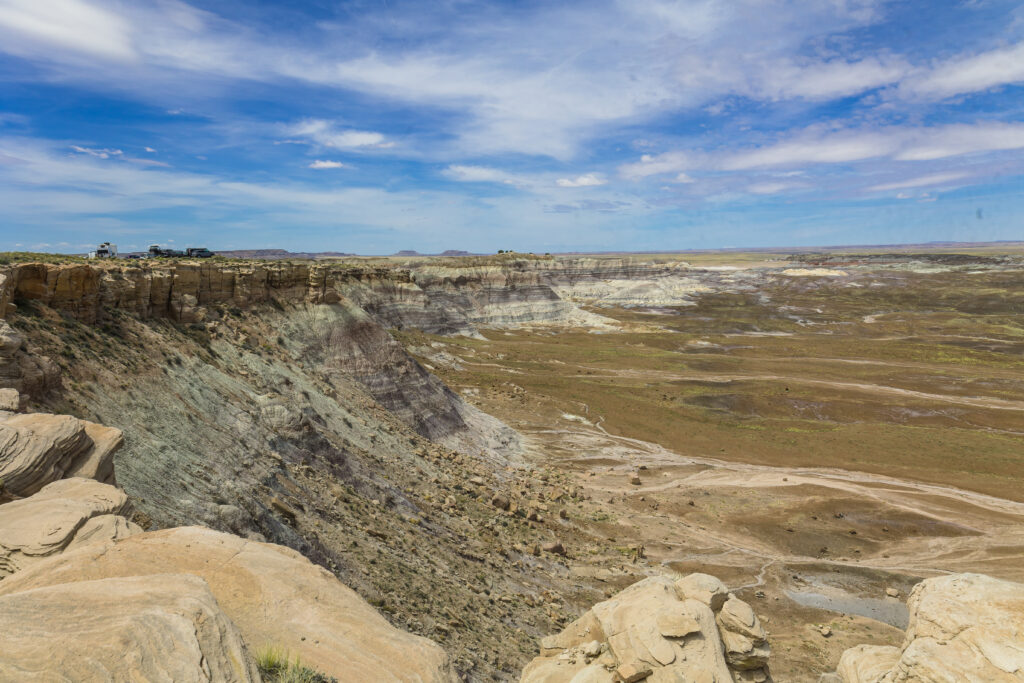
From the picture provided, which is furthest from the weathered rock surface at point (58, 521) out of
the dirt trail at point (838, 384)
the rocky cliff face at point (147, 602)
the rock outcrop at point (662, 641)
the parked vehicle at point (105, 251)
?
the dirt trail at point (838, 384)

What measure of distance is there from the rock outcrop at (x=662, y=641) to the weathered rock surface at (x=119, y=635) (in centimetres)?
573

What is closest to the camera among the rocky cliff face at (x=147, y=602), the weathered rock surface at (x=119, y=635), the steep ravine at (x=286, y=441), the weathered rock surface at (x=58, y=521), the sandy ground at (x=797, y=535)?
the weathered rock surface at (x=119, y=635)

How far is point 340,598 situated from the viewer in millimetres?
8156

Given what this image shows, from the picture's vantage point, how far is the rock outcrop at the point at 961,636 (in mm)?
7430

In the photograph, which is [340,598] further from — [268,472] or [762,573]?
[762,573]

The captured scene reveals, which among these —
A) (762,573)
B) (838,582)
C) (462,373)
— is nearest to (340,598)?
(762,573)

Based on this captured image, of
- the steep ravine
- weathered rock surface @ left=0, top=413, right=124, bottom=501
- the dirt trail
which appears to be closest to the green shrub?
the steep ravine

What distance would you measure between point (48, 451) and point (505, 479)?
21.9 meters

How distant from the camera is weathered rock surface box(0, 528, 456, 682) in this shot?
672cm

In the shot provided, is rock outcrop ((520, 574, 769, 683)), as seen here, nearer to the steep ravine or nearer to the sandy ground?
the steep ravine

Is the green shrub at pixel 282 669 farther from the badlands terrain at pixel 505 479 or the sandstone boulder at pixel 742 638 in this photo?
the sandstone boulder at pixel 742 638

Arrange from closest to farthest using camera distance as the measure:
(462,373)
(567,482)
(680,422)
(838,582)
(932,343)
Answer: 1. (838,582)
2. (567,482)
3. (680,422)
4. (462,373)
5. (932,343)

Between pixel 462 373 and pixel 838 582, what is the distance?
3476cm

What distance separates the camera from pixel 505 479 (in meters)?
29.0
